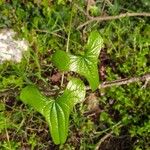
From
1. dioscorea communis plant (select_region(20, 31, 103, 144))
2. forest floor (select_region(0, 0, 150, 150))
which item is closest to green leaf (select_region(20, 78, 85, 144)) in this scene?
dioscorea communis plant (select_region(20, 31, 103, 144))

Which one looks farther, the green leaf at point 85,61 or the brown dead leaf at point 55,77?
the brown dead leaf at point 55,77

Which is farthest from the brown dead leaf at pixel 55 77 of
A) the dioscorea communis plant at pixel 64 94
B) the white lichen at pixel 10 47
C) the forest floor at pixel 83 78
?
the dioscorea communis plant at pixel 64 94

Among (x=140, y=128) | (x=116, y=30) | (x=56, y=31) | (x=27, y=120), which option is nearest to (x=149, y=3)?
(x=116, y=30)

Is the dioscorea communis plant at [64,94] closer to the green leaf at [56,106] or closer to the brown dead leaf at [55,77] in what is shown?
A: the green leaf at [56,106]

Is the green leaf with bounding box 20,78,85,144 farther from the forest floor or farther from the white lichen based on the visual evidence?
the white lichen

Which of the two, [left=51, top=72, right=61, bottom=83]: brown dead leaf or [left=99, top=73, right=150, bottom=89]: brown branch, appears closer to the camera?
[left=99, top=73, right=150, bottom=89]: brown branch
